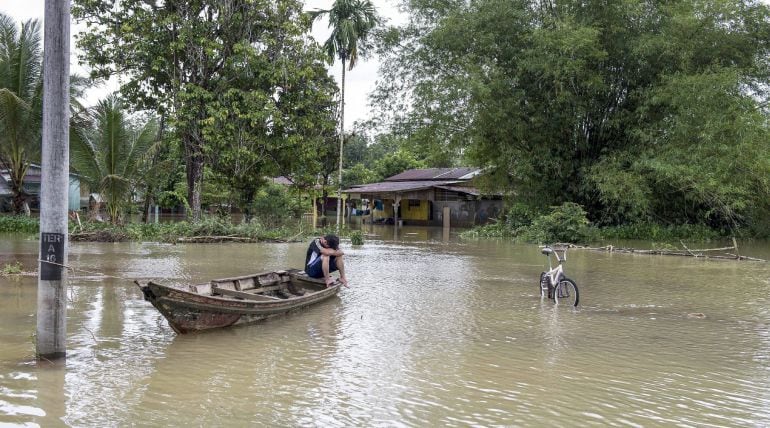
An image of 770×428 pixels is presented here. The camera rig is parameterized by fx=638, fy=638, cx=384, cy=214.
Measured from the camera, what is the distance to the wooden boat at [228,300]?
745 cm

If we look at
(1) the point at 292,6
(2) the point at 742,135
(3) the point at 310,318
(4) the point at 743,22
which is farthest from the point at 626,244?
(3) the point at 310,318

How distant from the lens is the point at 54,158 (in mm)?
5957

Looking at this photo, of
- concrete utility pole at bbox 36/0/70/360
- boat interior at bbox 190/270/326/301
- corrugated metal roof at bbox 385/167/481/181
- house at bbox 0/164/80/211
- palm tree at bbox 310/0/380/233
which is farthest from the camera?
corrugated metal roof at bbox 385/167/481/181

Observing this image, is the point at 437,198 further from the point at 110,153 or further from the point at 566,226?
the point at 110,153

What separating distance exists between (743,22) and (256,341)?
79.7 feet

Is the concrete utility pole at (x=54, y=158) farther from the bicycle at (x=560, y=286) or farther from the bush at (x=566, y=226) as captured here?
the bush at (x=566, y=226)

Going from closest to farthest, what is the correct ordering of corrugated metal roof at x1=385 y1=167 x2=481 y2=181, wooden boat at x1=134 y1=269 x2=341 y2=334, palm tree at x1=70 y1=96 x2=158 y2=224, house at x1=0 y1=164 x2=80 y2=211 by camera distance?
wooden boat at x1=134 y1=269 x2=341 y2=334
palm tree at x1=70 y1=96 x2=158 y2=224
house at x1=0 y1=164 x2=80 y2=211
corrugated metal roof at x1=385 y1=167 x2=481 y2=181

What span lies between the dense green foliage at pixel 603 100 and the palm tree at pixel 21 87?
47.9 ft

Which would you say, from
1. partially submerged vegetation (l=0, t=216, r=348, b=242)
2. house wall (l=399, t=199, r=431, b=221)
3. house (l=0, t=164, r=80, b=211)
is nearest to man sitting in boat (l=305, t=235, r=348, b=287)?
partially submerged vegetation (l=0, t=216, r=348, b=242)

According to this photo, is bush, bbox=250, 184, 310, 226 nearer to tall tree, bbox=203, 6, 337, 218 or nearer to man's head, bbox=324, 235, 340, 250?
tall tree, bbox=203, 6, 337, 218

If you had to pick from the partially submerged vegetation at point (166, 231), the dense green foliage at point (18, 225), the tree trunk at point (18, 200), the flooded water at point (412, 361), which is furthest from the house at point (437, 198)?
the flooded water at point (412, 361)

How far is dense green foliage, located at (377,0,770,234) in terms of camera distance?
23.1m

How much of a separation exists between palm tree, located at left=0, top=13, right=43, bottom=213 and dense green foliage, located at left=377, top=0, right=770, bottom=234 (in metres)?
14.6

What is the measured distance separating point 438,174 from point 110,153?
23.2 meters
